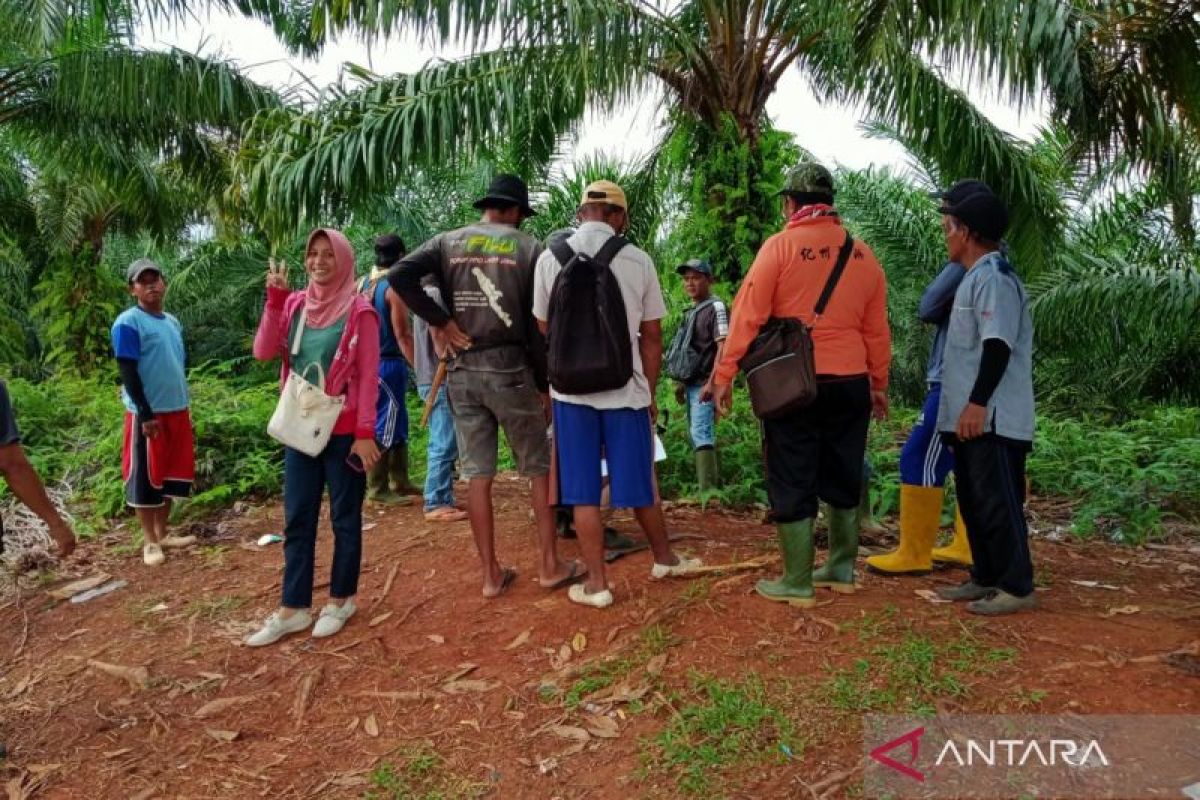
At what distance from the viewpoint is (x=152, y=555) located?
5.76 metres

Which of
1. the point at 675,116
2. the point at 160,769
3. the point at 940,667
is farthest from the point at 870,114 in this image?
the point at 160,769

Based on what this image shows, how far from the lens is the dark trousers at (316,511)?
13.0 feet

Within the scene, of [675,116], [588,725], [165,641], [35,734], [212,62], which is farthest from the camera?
[212,62]

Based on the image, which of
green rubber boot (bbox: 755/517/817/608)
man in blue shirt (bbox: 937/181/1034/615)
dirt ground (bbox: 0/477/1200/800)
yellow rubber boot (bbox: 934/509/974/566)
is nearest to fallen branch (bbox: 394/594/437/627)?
dirt ground (bbox: 0/477/1200/800)

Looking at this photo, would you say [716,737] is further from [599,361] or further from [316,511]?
[316,511]

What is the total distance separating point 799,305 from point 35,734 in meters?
3.60

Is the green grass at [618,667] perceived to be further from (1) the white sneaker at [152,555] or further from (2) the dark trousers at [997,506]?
(1) the white sneaker at [152,555]

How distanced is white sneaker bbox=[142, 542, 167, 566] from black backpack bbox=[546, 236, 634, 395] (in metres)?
3.46

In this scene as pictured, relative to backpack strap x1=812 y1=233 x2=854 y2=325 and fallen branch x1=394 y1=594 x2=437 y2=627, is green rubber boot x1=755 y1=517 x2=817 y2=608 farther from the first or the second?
fallen branch x1=394 y1=594 x2=437 y2=627

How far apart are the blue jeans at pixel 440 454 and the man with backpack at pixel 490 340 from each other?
1353 millimetres

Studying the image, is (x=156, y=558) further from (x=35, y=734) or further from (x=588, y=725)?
(x=588, y=725)

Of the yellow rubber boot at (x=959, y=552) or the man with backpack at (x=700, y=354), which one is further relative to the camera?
the man with backpack at (x=700, y=354)

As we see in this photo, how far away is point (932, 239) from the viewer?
1291cm

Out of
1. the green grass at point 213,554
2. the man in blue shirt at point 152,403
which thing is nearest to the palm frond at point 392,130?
the man in blue shirt at point 152,403
